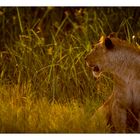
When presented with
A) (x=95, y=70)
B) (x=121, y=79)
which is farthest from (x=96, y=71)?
(x=121, y=79)

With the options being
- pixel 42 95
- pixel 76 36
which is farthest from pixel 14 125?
pixel 76 36

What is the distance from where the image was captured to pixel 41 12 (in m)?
9.62

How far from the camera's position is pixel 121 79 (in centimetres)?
830

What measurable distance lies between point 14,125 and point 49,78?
561mm

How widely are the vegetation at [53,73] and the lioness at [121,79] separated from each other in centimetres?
12

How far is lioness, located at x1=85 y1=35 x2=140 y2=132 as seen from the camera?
324 inches

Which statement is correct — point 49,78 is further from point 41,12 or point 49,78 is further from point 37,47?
point 41,12

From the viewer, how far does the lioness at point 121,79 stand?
27.0 feet
